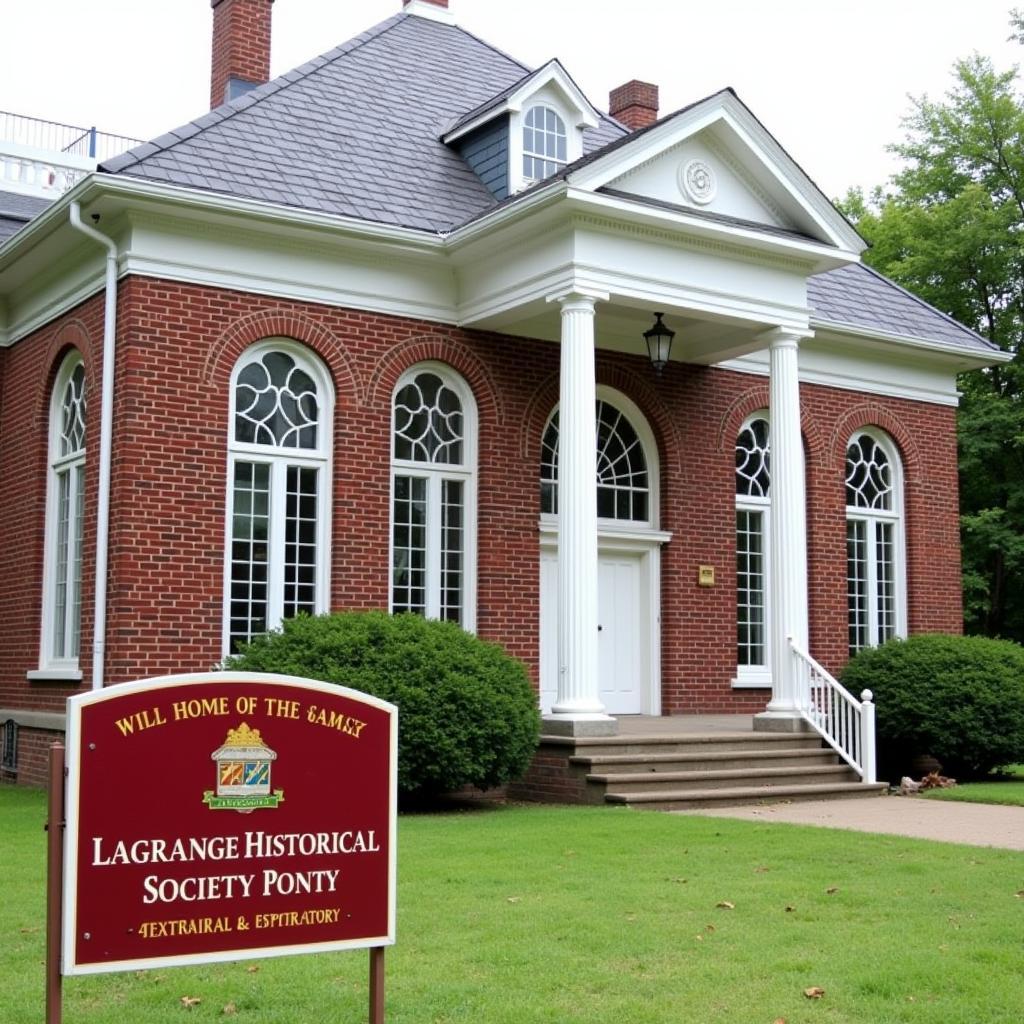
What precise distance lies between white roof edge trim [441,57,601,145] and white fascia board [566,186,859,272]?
2.47 meters

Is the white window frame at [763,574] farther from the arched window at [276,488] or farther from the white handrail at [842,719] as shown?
the arched window at [276,488]

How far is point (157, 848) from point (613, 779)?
9029 mm

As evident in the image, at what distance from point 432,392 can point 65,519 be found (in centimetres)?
431

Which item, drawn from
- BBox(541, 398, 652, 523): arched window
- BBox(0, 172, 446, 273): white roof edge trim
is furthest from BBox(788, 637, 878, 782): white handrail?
BBox(0, 172, 446, 273): white roof edge trim

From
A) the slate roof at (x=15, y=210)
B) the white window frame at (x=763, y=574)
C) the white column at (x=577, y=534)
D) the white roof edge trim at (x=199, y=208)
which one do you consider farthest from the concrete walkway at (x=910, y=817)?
the slate roof at (x=15, y=210)

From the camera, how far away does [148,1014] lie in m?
5.58

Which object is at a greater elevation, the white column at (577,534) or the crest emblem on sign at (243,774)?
the white column at (577,534)

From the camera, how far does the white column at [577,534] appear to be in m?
14.0

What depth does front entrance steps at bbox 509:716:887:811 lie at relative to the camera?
13.3m

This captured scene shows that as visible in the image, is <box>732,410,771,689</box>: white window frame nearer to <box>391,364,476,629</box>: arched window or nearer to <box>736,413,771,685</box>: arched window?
<box>736,413,771,685</box>: arched window

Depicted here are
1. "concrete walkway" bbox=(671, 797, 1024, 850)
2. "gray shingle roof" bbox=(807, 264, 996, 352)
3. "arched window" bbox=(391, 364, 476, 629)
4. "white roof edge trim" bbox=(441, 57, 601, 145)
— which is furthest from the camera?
"gray shingle roof" bbox=(807, 264, 996, 352)

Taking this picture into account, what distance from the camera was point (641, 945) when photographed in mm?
6789

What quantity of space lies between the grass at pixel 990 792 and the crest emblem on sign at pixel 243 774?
1070 cm

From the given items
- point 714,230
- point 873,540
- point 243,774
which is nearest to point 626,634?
point 873,540
